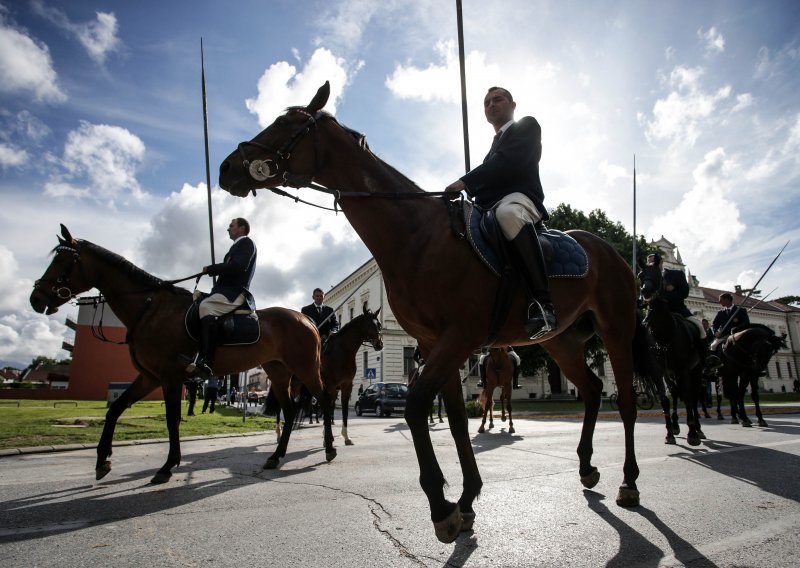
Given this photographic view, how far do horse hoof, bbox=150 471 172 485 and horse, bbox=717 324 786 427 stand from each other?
39.5 feet

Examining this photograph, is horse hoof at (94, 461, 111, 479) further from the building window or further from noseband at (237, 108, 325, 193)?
the building window

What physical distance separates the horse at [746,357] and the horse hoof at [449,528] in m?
11.6

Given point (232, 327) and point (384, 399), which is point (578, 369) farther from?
point (384, 399)

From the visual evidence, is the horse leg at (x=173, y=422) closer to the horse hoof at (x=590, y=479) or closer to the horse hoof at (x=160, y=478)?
the horse hoof at (x=160, y=478)

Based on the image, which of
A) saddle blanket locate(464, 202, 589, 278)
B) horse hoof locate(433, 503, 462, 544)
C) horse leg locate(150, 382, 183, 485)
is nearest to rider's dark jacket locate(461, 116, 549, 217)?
saddle blanket locate(464, 202, 589, 278)

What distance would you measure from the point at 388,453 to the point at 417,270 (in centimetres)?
493

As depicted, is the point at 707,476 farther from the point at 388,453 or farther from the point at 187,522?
the point at 187,522

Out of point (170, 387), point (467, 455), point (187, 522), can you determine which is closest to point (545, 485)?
point (467, 455)

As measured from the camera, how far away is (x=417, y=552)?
8.46 feet

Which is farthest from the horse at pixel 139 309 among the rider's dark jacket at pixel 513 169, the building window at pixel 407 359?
the building window at pixel 407 359

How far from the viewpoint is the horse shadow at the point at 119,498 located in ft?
10.9

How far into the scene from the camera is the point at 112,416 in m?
5.37

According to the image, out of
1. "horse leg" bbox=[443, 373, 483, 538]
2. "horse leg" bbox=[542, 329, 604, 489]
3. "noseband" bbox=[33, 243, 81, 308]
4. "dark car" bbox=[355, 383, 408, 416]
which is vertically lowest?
"dark car" bbox=[355, 383, 408, 416]

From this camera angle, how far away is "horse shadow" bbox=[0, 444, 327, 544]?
131 inches
